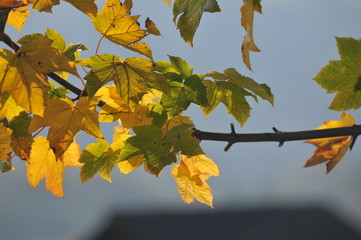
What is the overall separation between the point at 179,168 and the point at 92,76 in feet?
1.16

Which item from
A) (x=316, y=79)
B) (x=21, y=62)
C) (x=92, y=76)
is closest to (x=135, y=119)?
(x=92, y=76)

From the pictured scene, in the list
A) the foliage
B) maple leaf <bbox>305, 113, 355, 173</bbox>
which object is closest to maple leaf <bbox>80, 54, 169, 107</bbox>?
the foliage

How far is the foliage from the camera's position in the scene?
0.85 metres

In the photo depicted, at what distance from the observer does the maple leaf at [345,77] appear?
85 cm

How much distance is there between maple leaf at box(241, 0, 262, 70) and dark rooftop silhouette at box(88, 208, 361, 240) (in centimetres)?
413

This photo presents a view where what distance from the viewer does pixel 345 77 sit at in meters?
0.87

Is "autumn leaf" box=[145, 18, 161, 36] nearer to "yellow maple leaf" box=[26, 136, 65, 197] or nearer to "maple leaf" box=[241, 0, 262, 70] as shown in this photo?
"maple leaf" box=[241, 0, 262, 70]

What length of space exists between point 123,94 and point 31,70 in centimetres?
18

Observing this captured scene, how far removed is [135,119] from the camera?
1.00m

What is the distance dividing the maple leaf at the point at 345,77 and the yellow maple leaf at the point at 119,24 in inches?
14.7

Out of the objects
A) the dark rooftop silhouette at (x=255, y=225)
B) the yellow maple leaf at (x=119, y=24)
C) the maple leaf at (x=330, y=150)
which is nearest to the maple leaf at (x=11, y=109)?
the yellow maple leaf at (x=119, y=24)

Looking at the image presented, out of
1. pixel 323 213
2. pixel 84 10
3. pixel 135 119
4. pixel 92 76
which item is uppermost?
pixel 84 10

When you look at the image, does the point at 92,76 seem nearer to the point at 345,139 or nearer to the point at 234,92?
the point at 234,92

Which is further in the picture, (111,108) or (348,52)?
(111,108)
